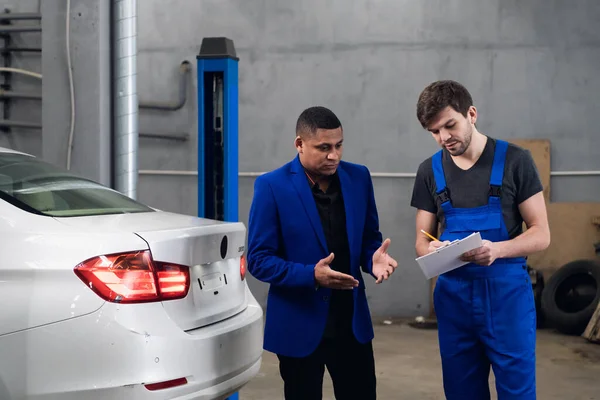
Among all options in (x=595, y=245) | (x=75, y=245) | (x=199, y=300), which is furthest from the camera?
(x=595, y=245)

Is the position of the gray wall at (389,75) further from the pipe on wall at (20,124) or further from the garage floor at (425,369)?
the garage floor at (425,369)

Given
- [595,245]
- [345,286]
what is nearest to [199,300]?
[345,286]

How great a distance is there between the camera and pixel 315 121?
118 inches

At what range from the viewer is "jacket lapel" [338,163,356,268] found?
3.01 metres

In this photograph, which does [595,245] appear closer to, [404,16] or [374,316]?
[374,316]

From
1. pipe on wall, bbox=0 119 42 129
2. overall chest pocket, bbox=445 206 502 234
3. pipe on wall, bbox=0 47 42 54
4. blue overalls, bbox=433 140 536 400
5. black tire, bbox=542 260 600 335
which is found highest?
pipe on wall, bbox=0 47 42 54

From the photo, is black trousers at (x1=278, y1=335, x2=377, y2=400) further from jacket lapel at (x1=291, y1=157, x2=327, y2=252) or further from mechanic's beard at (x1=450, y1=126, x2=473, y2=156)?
mechanic's beard at (x1=450, y1=126, x2=473, y2=156)

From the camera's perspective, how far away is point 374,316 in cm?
823

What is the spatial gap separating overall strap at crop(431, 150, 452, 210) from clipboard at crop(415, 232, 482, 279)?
205mm

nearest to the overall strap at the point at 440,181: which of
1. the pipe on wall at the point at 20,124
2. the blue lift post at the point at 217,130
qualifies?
the blue lift post at the point at 217,130

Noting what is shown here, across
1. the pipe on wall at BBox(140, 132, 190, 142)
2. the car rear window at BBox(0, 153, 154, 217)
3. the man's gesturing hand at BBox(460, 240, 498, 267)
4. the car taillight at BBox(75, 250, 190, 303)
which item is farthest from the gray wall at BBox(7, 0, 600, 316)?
the car taillight at BBox(75, 250, 190, 303)

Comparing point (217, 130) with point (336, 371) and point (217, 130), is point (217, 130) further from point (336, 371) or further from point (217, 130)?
point (336, 371)

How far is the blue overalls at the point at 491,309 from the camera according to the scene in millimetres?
2908

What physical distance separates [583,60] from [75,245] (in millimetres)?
6700
